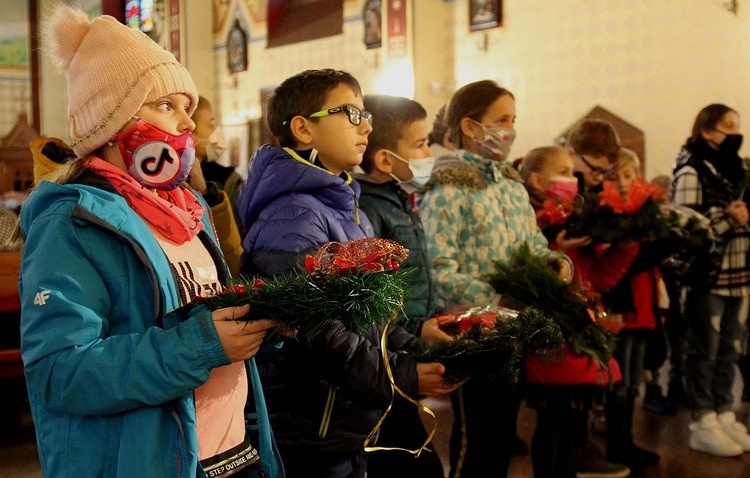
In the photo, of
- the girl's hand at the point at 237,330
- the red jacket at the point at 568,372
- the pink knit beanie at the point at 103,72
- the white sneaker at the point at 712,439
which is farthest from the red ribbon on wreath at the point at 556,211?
the girl's hand at the point at 237,330

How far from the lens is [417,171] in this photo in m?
3.44

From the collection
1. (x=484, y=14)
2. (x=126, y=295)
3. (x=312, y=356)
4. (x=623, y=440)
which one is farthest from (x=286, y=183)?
(x=484, y=14)

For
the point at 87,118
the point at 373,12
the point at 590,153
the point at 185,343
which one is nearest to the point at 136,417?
the point at 185,343

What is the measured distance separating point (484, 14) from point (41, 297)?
37.7 feet

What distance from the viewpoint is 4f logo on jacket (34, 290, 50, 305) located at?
168 centimetres

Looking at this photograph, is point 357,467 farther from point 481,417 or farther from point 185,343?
point 185,343

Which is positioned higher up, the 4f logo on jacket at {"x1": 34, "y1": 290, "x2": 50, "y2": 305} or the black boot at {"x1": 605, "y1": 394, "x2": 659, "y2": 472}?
the 4f logo on jacket at {"x1": 34, "y1": 290, "x2": 50, "y2": 305}

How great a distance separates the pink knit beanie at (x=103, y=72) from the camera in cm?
194

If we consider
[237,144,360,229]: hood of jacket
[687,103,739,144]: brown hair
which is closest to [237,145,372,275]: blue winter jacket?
[237,144,360,229]: hood of jacket

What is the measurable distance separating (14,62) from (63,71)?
21407mm

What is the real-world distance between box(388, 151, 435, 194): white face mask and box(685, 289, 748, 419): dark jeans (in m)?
2.71

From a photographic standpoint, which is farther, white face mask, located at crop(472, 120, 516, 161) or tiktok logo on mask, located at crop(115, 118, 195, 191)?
white face mask, located at crop(472, 120, 516, 161)

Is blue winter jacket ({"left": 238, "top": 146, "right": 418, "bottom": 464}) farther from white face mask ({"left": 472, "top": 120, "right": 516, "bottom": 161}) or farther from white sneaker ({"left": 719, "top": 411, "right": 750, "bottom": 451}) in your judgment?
white sneaker ({"left": 719, "top": 411, "right": 750, "bottom": 451})

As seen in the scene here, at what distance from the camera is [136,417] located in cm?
173
